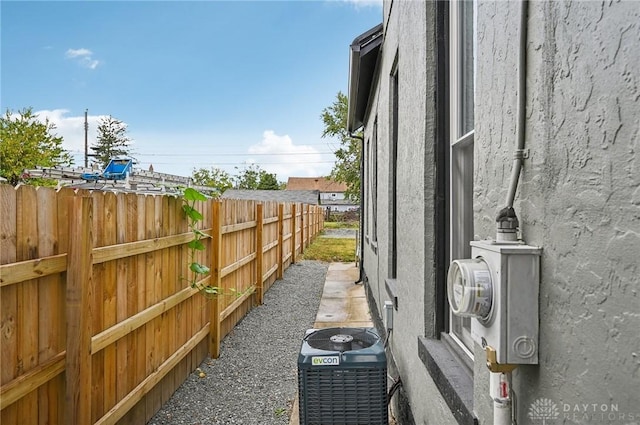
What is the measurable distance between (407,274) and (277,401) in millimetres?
1803

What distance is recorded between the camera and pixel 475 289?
1082 mm

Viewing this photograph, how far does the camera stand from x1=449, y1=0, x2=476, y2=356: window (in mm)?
2051

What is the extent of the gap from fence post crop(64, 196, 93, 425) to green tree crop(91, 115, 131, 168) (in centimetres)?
5955

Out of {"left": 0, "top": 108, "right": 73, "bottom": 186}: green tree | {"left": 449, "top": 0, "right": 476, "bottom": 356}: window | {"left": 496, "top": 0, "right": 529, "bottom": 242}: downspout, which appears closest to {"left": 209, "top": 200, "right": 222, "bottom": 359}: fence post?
{"left": 449, "top": 0, "right": 476, "bottom": 356}: window

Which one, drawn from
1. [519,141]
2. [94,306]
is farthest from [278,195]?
[519,141]

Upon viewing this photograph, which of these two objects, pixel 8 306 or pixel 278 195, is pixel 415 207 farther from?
pixel 278 195

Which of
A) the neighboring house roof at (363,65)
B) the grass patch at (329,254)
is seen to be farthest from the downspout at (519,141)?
the grass patch at (329,254)

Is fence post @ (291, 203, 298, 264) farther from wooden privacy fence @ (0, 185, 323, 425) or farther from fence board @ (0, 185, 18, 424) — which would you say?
fence board @ (0, 185, 18, 424)

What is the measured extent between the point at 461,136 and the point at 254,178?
6319 cm

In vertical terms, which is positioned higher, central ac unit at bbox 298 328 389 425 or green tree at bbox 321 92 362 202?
green tree at bbox 321 92 362 202

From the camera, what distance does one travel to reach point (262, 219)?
775 cm

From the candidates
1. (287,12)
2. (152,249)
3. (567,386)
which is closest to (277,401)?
(152,249)

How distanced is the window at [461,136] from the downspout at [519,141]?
893 millimetres

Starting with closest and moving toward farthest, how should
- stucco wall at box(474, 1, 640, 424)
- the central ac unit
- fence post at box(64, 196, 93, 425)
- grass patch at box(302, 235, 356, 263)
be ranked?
stucco wall at box(474, 1, 640, 424) < fence post at box(64, 196, 93, 425) < the central ac unit < grass patch at box(302, 235, 356, 263)
